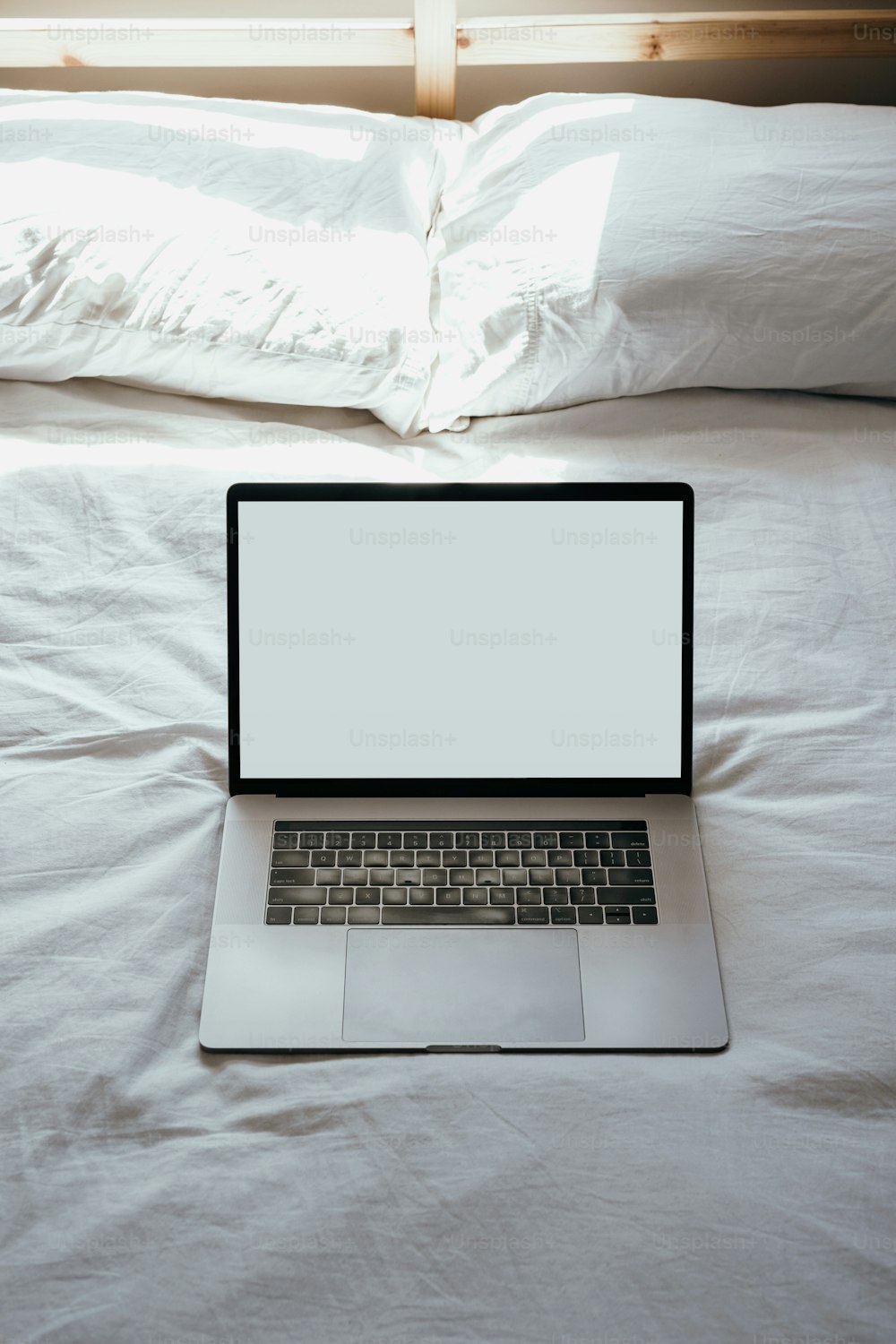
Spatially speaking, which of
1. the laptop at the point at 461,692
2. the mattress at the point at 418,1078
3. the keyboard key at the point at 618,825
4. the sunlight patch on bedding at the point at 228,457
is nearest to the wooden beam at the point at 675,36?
the sunlight patch on bedding at the point at 228,457

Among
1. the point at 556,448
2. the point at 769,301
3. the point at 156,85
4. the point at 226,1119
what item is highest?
the point at 156,85

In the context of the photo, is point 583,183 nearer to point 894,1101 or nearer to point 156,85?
point 156,85

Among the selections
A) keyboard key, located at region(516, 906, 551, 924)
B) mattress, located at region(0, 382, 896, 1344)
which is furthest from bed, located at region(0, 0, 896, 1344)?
keyboard key, located at region(516, 906, 551, 924)

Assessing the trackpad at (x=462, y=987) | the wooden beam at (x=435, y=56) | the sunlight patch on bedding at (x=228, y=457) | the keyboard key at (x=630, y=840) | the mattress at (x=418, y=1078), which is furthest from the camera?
the wooden beam at (x=435, y=56)

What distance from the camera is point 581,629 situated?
0.83 meters

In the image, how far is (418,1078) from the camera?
67 cm

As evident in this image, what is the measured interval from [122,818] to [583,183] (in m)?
0.92

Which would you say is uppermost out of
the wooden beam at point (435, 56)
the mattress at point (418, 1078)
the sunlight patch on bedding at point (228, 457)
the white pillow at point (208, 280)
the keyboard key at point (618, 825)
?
the wooden beam at point (435, 56)

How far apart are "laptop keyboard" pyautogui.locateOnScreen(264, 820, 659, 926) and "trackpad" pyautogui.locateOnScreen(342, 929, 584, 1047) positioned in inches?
0.6

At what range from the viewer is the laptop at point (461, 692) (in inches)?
30.8

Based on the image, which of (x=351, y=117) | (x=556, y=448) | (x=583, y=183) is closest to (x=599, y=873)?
(x=556, y=448)

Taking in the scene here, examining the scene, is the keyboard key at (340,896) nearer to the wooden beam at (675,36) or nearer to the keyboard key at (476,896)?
the keyboard key at (476,896)

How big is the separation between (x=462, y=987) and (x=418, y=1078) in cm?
7

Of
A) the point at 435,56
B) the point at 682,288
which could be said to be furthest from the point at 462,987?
the point at 435,56
